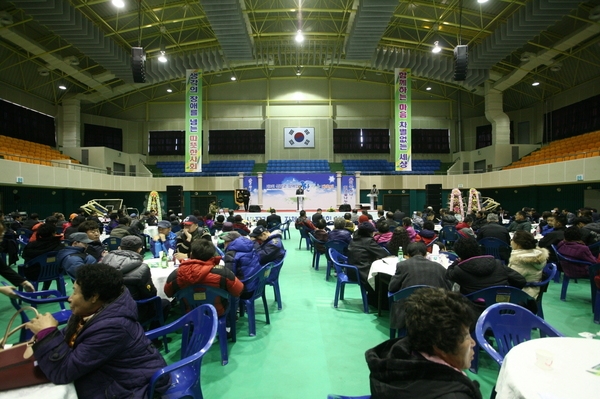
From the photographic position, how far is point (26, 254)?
444cm

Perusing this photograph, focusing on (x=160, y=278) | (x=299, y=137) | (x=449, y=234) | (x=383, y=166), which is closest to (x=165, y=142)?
(x=299, y=137)

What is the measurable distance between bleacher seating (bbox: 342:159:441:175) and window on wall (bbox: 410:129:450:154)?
704 millimetres

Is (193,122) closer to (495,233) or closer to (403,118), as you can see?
(403,118)

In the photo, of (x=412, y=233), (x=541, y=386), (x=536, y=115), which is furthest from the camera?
(x=536, y=115)

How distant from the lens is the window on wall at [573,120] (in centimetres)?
1584

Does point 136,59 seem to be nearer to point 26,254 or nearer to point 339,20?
point 26,254

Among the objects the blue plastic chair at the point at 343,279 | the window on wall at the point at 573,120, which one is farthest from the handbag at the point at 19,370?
the window on wall at the point at 573,120

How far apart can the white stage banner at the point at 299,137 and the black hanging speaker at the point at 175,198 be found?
7.96m

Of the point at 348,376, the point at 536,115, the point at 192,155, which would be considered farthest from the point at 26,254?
the point at 536,115

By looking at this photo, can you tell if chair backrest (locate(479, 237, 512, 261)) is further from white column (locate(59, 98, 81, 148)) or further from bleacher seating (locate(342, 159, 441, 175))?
white column (locate(59, 98, 81, 148))

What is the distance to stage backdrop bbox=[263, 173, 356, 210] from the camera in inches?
768

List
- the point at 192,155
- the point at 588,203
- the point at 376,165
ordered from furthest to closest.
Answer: the point at 376,165 → the point at 192,155 → the point at 588,203

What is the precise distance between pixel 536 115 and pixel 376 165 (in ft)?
31.5

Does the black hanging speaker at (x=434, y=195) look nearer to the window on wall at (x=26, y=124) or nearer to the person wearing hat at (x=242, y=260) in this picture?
the person wearing hat at (x=242, y=260)
